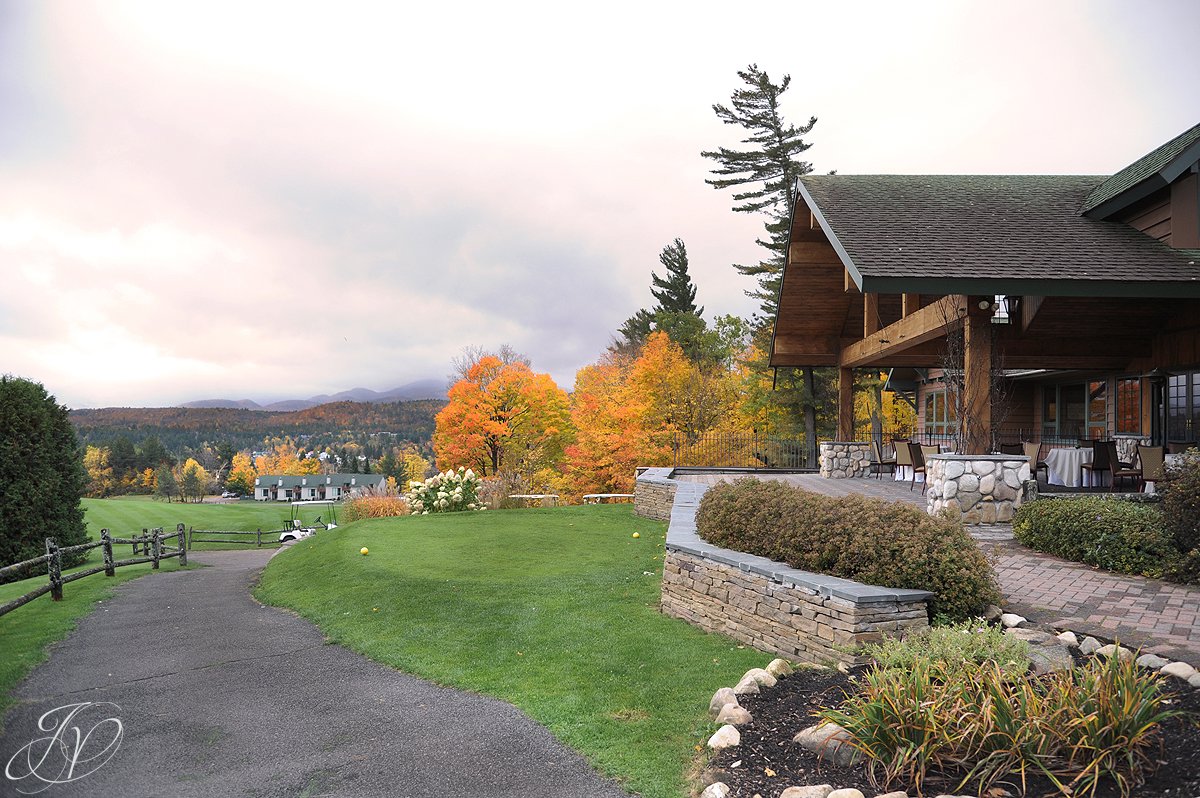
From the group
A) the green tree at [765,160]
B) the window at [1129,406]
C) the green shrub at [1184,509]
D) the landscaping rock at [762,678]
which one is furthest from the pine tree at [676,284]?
the landscaping rock at [762,678]

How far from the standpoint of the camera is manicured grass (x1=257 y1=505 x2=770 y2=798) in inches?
172

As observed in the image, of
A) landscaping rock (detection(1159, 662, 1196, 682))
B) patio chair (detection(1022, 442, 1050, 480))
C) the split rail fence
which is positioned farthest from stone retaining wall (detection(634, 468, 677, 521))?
the split rail fence

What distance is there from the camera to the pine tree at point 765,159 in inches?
1209

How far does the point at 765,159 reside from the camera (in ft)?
104

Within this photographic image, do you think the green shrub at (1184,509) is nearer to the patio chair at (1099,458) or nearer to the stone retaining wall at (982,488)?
the stone retaining wall at (982,488)

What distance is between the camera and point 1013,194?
42.5ft

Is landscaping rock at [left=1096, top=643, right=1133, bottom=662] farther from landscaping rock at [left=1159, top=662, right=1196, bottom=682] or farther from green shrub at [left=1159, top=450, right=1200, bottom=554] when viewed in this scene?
green shrub at [left=1159, top=450, right=1200, bottom=554]

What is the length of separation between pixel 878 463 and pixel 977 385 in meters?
7.17

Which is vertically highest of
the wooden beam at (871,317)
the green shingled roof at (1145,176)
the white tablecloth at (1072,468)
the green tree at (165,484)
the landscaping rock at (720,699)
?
the green shingled roof at (1145,176)

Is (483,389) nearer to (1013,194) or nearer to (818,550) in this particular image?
(1013,194)

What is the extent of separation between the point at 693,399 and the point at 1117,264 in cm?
1851


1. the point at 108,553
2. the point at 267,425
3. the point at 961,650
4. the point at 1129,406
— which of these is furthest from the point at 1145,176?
the point at 267,425

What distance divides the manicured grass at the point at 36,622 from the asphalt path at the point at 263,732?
7.0 inches

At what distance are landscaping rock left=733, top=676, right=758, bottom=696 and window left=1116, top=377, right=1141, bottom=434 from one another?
45.7ft
